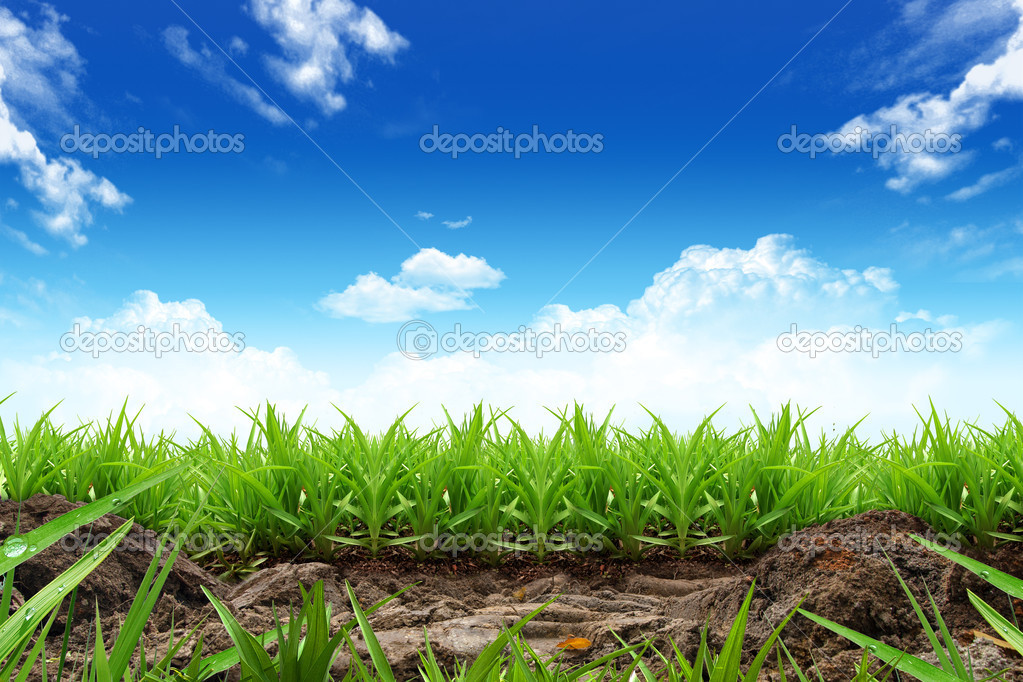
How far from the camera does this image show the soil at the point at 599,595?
7.68 ft

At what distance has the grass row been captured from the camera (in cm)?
335

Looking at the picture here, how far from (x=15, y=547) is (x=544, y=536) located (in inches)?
98.2

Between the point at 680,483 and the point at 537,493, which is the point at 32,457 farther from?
the point at 680,483

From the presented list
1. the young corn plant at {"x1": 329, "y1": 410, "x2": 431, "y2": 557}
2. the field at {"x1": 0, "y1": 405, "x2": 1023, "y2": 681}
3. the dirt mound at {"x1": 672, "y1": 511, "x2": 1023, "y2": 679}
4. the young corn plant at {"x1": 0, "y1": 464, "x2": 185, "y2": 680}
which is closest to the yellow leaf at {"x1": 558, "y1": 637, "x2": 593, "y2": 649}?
the field at {"x1": 0, "y1": 405, "x2": 1023, "y2": 681}

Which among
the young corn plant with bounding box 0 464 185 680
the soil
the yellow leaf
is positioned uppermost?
the young corn plant with bounding box 0 464 185 680

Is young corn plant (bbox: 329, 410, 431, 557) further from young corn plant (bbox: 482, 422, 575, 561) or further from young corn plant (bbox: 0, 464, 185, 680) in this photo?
young corn plant (bbox: 0, 464, 185, 680)

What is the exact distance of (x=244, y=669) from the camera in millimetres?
1413

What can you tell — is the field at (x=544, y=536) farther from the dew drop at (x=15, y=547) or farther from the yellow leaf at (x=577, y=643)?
the dew drop at (x=15, y=547)

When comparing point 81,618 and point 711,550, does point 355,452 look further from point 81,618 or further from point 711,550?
point 711,550

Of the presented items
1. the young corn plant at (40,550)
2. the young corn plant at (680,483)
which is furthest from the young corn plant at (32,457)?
the young corn plant at (680,483)

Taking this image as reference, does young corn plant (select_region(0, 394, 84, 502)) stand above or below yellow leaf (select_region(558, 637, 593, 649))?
above

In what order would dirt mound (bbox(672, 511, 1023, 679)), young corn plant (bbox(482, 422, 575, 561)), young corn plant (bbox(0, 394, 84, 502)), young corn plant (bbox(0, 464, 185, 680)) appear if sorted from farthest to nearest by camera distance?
young corn plant (bbox(482, 422, 575, 561)) < young corn plant (bbox(0, 394, 84, 502)) < dirt mound (bbox(672, 511, 1023, 679)) < young corn plant (bbox(0, 464, 185, 680))

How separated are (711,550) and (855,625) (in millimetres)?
1138

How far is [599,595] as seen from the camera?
3072mm
